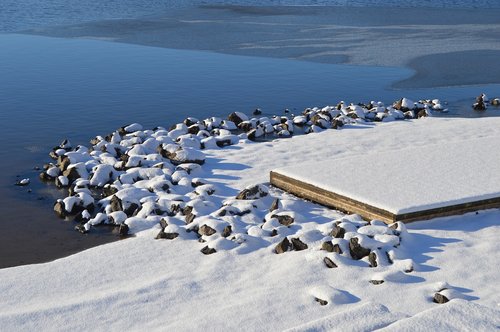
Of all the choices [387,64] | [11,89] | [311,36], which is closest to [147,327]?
[11,89]

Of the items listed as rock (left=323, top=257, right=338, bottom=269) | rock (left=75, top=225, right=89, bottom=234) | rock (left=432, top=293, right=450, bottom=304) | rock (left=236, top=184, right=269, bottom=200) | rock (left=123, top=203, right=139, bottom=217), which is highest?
rock (left=432, top=293, right=450, bottom=304)

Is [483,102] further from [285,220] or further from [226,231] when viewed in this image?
[226,231]

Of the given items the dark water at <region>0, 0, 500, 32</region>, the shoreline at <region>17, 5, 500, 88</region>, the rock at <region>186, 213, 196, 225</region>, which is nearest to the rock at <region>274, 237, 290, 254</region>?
the rock at <region>186, 213, 196, 225</region>

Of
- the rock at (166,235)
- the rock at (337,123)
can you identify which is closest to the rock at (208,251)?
the rock at (166,235)

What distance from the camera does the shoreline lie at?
20.9 metres

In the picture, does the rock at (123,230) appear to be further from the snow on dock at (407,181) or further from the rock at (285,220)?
the snow on dock at (407,181)

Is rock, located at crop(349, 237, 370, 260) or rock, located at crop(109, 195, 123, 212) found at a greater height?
rock, located at crop(349, 237, 370, 260)

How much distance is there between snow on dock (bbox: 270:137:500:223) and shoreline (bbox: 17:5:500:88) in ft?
25.2

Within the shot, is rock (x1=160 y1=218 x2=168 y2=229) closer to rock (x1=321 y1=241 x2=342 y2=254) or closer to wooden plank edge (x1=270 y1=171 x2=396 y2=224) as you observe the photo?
wooden plank edge (x1=270 y1=171 x2=396 y2=224)

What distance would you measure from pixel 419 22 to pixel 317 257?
23.7 metres

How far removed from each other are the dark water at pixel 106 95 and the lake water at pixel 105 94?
20 mm

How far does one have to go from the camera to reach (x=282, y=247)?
803 cm

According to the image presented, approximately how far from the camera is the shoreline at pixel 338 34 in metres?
20.9

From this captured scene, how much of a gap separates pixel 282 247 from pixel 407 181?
2187 mm
